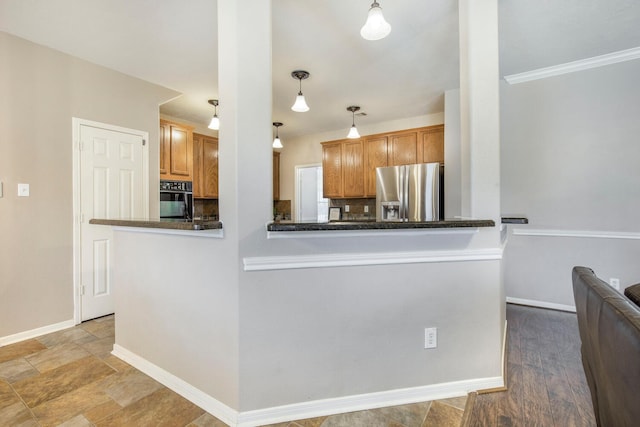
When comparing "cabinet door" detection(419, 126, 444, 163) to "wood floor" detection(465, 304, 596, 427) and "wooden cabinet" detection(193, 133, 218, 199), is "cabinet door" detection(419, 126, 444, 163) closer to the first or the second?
"wood floor" detection(465, 304, 596, 427)

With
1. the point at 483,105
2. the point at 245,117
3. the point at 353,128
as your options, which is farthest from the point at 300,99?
the point at 483,105

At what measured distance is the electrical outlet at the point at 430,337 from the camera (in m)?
1.67

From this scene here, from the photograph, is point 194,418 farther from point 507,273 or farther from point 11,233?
point 507,273

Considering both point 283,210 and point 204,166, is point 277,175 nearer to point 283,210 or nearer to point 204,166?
point 283,210

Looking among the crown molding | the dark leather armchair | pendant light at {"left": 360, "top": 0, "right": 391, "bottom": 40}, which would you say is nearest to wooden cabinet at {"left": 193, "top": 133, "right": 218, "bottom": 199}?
pendant light at {"left": 360, "top": 0, "right": 391, "bottom": 40}

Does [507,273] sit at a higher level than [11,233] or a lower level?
lower

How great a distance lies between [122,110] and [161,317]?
2.37 m

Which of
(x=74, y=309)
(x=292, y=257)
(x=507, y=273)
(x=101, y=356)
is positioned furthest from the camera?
(x=507, y=273)

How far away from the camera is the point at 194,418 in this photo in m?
1.54

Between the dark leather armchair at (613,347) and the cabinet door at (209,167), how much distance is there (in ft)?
15.4

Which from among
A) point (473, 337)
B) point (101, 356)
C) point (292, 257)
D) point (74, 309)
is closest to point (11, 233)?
point (74, 309)

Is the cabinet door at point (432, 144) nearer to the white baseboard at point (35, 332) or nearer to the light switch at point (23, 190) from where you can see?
the light switch at point (23, 190)

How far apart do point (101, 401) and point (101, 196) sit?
198cm

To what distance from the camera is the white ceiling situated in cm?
208
